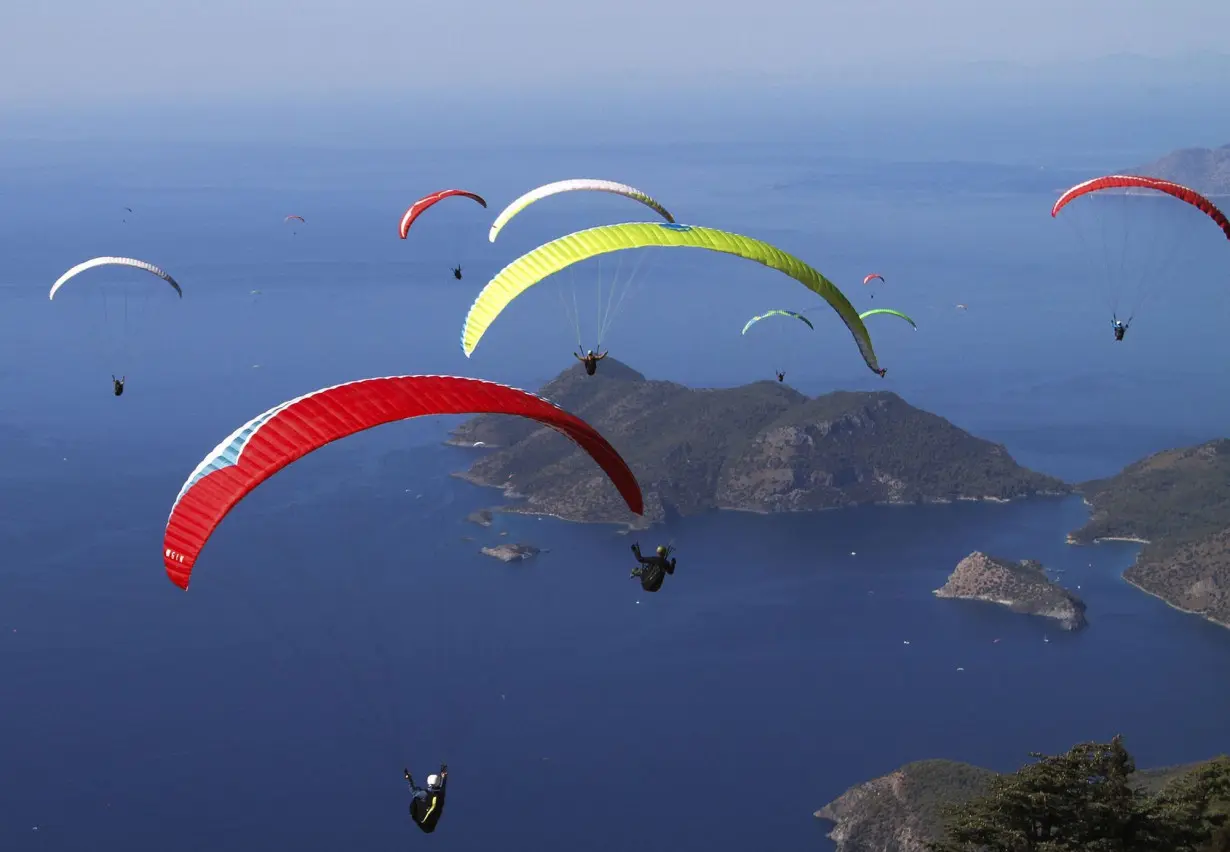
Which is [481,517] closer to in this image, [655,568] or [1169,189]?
[1169,189]

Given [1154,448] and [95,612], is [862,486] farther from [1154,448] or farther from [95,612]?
[95,612]

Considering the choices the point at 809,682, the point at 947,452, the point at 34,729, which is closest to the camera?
the point at 34,729

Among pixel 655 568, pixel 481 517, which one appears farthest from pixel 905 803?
pixel 481 517

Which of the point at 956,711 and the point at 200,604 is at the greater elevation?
the point at 956,711

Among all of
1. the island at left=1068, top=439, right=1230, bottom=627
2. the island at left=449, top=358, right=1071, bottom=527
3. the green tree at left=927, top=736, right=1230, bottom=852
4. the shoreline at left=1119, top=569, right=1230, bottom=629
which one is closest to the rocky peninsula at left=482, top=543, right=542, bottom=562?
the island at left=449, top=358, right=1071, bottom=527

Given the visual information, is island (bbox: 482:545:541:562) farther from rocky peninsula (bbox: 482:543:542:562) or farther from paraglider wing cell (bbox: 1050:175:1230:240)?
paraglider wing cell (bbox: 1050:175:1230:240)

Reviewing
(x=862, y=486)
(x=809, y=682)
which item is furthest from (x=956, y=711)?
(x=862, y=486)

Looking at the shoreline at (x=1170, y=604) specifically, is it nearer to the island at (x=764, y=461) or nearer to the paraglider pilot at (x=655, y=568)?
the island at (x=764, y=461)
